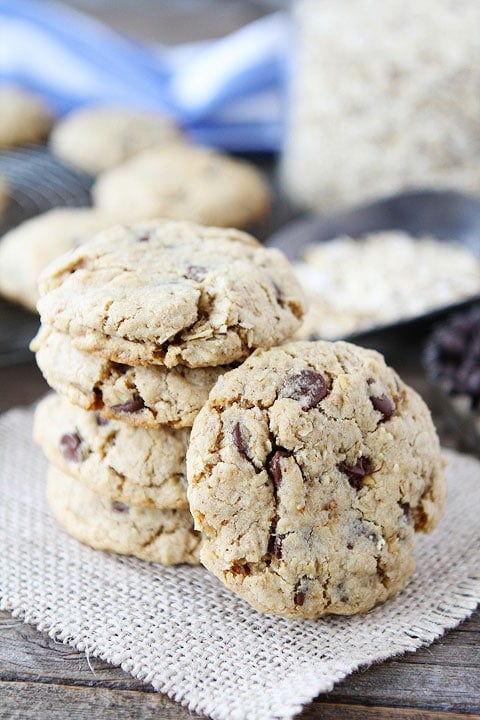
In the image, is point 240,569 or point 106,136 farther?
point 106,136

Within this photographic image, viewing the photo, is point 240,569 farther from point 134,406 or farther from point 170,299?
point 170,299

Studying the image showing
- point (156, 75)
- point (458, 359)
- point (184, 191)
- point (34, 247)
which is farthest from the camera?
point (156, 75)

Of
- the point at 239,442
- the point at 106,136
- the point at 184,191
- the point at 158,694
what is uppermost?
the point at 106,136

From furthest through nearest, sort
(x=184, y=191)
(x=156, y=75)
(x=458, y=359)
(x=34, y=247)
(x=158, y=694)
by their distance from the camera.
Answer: (x=156, y=75) → (x=184, y=191) → (x=34, y=247) → (x=458, y=359) → (x=158, y=694)

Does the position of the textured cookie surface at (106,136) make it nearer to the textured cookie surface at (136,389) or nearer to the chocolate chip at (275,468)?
the textured cookie surface at (136,389)

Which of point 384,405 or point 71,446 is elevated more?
point 384,405

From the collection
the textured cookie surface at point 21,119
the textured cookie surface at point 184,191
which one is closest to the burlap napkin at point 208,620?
the textured cookie surface at point 184,191

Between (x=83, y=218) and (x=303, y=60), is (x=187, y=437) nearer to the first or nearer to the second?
(x=83, y=218)

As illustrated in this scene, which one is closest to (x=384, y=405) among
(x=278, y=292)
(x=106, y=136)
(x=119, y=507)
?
(x=278, y=292)
